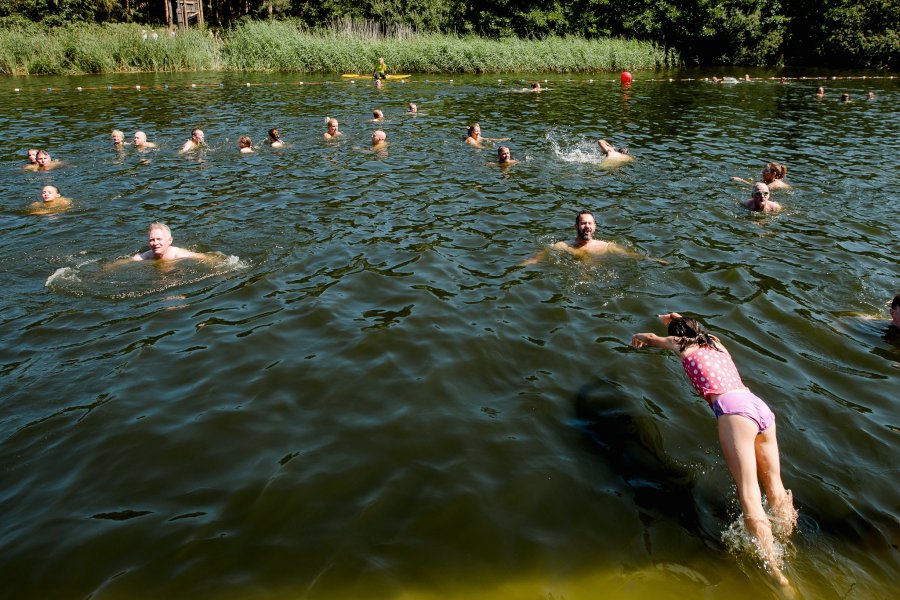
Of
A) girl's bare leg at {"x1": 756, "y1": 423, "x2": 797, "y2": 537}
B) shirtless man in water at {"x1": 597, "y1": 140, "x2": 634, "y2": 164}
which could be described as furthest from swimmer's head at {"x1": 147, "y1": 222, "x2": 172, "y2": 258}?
shirtless man in water at {"x1": 597, "y1": 140, "x2": 634, "y2": 164}

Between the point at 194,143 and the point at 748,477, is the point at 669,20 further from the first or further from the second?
the point at 748,477

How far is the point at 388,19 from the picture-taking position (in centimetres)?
4781

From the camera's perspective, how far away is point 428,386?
6629mm

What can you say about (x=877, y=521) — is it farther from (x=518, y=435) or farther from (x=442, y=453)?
(x=442, y=453)

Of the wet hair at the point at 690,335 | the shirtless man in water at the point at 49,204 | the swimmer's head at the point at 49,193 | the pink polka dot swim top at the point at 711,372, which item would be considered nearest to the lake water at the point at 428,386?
the shirtless man in water at the point at 49,204

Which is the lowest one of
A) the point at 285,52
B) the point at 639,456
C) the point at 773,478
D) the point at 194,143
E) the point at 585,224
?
the point at 639,456

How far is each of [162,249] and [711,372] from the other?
8.13m

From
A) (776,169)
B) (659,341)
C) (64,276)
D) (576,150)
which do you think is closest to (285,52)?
(576,150)

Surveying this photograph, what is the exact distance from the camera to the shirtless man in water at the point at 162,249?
9.36 meters

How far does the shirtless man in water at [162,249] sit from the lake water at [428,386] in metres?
0.33

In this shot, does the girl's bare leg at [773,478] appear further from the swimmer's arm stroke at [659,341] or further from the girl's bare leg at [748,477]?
the swimmer's arm stroke at [659,341]

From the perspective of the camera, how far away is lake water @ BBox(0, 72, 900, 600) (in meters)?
4.53

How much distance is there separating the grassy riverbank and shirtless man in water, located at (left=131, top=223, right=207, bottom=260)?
31.7 m

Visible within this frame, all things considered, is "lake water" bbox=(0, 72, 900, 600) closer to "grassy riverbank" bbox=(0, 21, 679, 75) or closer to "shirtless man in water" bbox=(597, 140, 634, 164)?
"shirtless man in water" bbox=(597, 140, 634, 164)
